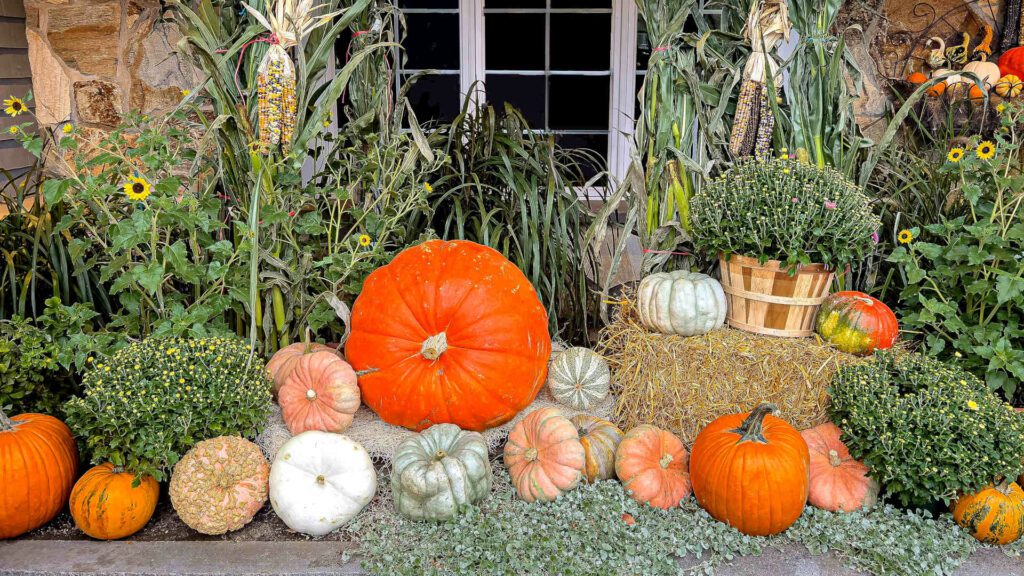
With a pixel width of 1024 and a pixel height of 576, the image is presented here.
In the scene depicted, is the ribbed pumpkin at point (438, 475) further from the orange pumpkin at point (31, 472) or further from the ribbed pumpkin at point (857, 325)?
the ribbed pumpkin at point (857, 325)

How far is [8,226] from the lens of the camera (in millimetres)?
2834

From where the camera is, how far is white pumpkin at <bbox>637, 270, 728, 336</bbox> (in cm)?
258

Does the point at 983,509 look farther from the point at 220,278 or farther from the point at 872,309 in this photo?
the point at 220,278

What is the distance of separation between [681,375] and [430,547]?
108cm

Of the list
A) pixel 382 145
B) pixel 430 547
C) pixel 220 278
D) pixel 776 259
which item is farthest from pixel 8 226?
pixel 776 259

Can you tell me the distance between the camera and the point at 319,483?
2240mm

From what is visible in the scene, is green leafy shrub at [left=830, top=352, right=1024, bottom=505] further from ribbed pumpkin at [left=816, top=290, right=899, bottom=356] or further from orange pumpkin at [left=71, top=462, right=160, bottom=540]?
orange pumpkin at [left=71, top=462, right=160, bottom=540]

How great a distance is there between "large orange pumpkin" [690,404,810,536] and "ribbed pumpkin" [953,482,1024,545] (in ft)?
1.60

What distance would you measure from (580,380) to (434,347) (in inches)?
24.2

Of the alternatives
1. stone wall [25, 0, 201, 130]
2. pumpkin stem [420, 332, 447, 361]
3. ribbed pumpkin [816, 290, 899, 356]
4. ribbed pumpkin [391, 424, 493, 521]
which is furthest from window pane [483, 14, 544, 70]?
ribbed pumpkin [391, 424, 493, 521]

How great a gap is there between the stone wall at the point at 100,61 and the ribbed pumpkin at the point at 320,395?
6.12 ft

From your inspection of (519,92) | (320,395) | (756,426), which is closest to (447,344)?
(320,395)

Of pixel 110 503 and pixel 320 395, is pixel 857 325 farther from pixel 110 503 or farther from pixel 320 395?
pixel 110 503

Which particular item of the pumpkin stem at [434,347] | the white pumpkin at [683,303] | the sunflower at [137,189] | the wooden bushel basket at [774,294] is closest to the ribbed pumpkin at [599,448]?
the white pumpkin at [683,303]
